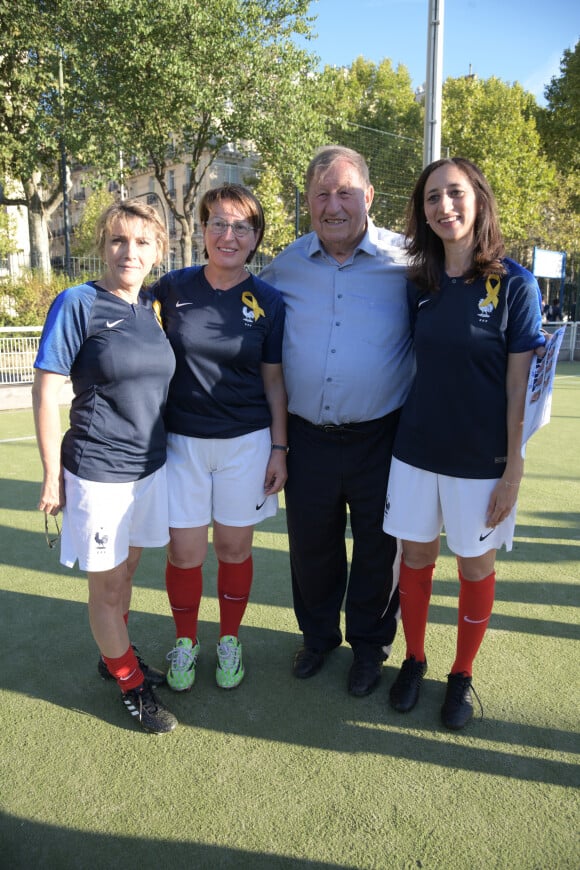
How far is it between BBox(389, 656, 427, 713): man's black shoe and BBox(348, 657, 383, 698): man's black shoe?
91 mm

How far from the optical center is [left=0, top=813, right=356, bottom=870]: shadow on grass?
182 centimetres

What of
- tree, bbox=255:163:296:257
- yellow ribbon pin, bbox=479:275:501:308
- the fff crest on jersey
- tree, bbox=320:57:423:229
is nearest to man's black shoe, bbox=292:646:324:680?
the fff crest on jersey

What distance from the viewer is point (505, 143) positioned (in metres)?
30.6

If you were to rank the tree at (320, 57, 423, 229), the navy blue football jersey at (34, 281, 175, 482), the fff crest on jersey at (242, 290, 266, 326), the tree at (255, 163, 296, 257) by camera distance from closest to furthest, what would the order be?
the navy blue football jersey at (34, 281, 175, 482)
the fff crest on jersey at (242, 290, 266, 326)
the tree at (255, 163, 296, 257)
the tree at (320, 57, 423, 229)

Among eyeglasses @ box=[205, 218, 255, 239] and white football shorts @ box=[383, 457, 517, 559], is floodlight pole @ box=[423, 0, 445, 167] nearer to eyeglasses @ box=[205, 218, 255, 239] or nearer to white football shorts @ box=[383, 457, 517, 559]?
eyeglasses @ box=[205, 218, 255, 239]

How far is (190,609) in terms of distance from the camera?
2758 millimetres

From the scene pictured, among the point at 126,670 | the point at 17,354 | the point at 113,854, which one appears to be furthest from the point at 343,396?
the point at 17,354

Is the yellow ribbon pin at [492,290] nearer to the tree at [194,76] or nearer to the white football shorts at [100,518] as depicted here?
the white football shorts at [100,518]

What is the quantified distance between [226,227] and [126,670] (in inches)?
68.8

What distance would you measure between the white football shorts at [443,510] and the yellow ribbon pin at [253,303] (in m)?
0.79

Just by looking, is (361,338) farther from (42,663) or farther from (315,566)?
(42,663)

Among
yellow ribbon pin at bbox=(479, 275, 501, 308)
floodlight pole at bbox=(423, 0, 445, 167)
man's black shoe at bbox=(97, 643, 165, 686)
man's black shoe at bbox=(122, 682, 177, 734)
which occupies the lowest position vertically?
man's black shoe at bbox=(97, 643, 165, 686)

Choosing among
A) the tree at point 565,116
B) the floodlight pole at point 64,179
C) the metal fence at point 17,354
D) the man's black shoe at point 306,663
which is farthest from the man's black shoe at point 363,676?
the tree at point 565,116

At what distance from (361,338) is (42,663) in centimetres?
203
